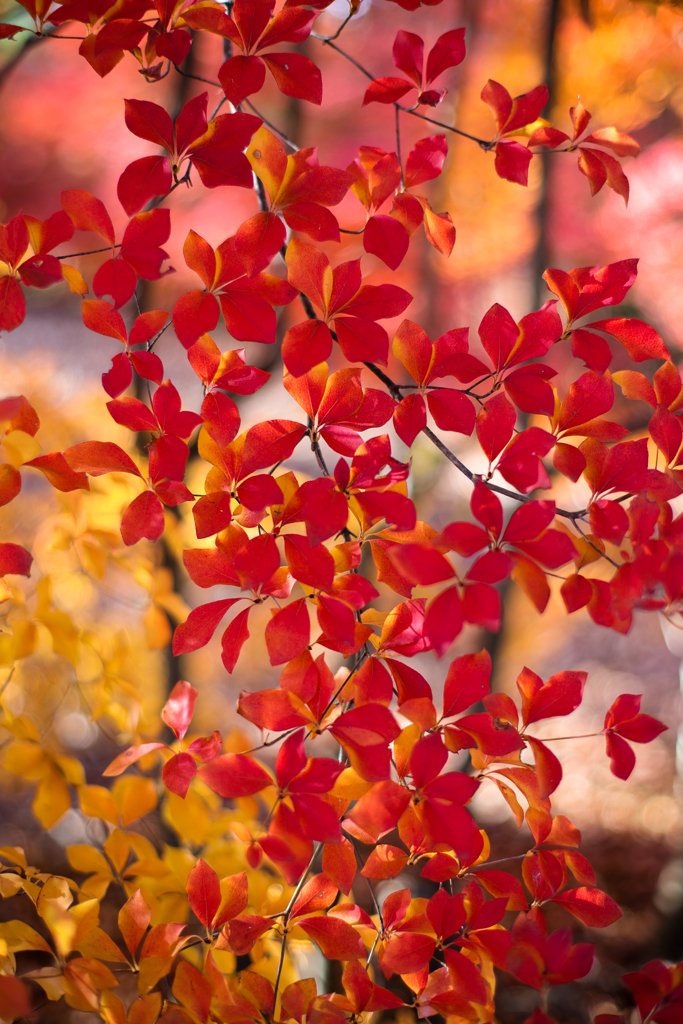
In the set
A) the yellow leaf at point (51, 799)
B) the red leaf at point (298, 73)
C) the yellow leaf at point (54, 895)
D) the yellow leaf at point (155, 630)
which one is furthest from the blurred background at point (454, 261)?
the red leaf at point (298, 73)

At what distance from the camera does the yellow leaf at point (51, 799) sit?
612 millimetres

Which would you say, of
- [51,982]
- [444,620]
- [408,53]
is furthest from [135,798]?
[408,53]

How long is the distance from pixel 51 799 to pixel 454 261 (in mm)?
2337

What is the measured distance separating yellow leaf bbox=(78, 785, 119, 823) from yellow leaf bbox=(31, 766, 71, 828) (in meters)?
0.02

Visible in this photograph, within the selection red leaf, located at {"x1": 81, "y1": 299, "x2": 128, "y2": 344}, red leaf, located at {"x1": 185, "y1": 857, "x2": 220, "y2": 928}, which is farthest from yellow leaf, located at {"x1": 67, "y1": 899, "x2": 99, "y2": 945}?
red leaf, located at {"x1": 81, "y1": 299, "x2": 128, "y2": 344}

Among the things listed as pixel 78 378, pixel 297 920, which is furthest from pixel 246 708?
pixel 78 378

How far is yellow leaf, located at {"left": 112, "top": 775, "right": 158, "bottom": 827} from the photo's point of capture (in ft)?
1.93

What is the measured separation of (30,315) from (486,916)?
3.35m

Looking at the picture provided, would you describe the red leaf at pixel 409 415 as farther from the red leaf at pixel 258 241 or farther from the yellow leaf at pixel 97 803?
the yellow leaf at pixel 97 803

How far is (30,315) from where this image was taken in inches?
119

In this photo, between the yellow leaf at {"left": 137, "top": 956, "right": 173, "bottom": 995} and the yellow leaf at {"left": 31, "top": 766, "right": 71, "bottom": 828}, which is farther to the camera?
the yellow leaf at {"left": 31, "top": 766, "right": 71, "bottom": 828}

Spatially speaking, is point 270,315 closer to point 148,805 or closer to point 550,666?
point 148,805

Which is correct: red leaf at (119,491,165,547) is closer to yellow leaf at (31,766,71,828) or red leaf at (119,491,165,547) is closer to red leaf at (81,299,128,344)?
red leaf at (81,299,128,344)

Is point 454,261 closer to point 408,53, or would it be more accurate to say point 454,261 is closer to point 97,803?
point 408,53
